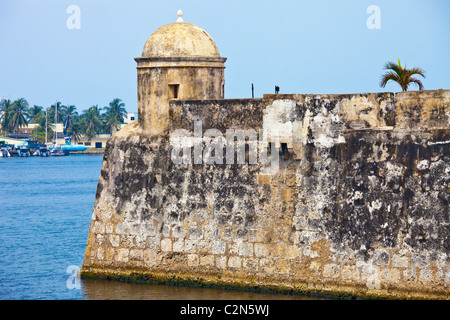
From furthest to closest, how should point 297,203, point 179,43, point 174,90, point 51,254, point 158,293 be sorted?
point 51,254, point 174,90, point 179,43, point 158,293, point 297,203

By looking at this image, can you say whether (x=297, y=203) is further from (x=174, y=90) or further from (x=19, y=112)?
(x=19, y=112)

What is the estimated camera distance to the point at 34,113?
11581cm

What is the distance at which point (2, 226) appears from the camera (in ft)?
86.3

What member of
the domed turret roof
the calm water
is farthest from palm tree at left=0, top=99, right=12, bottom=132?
the domed turret roof

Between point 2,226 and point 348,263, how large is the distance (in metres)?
16.7

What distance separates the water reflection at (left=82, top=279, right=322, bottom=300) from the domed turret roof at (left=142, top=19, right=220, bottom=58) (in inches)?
156

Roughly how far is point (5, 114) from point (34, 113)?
316 inches

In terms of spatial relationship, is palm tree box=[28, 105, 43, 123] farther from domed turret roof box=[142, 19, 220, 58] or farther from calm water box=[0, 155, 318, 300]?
domed turret roof box=[142, 19, 220, 58]

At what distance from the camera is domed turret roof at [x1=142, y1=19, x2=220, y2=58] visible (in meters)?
14.0

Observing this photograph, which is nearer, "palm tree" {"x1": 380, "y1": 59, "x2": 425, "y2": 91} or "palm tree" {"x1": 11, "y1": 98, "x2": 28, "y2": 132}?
"palm tree" {"x1": 380, "y1": 59, "x2": 425, "y2": 91}

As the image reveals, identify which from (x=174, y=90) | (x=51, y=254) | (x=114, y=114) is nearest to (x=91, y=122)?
(x=114, y=114)
